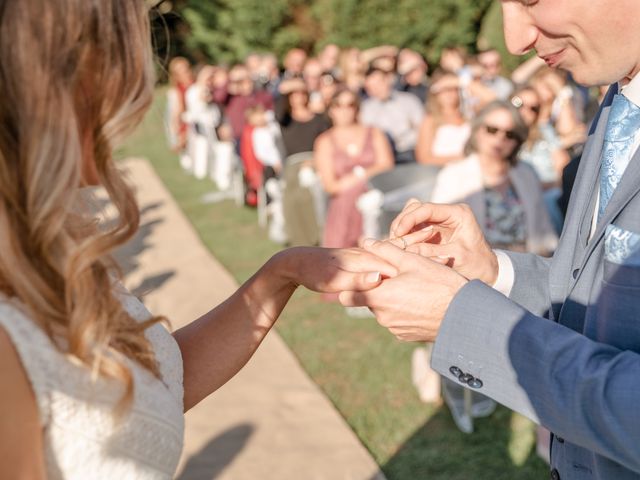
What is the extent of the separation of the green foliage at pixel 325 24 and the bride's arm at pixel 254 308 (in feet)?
78.3

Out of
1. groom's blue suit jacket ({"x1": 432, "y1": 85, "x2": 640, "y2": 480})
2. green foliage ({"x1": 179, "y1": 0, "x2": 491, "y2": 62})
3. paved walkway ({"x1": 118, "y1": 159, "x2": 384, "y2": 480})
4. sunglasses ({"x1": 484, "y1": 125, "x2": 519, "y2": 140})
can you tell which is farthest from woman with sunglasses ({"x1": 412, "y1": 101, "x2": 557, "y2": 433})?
green foliage ({"x1": 179, "y1": 0, "x2": 491, "y2": 62})

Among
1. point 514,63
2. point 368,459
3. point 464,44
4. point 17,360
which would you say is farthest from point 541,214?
point 464,44

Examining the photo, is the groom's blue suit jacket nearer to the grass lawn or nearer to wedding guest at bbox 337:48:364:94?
the grass lawn

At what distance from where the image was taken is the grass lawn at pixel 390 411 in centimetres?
422

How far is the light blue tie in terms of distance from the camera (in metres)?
1.88

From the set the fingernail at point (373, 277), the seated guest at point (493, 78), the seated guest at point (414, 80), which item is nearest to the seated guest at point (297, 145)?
the seated guest at point (414, 80)

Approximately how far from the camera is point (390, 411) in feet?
15.8

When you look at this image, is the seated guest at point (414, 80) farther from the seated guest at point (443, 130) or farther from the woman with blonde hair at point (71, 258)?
the woman with blonde hair at point (71, 258)

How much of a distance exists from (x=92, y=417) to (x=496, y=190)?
13.4 feet

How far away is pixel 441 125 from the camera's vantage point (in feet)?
24.8

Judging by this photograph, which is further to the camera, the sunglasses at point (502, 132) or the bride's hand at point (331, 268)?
the sunglasses at point (502, 132)

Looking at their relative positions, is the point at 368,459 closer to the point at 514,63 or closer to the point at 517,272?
the point at 517,272

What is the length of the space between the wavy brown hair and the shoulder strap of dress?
0.02m

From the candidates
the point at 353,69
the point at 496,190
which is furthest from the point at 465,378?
the point at 353,69
